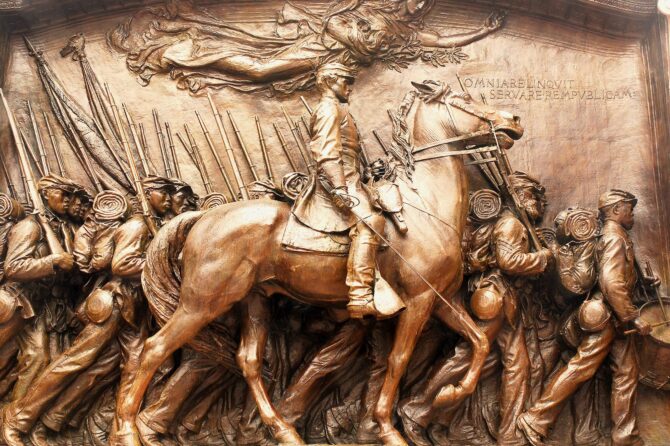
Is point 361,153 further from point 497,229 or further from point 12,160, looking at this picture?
point 12,160

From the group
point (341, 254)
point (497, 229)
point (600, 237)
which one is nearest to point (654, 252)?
point (600, 237)

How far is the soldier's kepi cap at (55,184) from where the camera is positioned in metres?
8.38

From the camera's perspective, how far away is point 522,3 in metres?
9.16

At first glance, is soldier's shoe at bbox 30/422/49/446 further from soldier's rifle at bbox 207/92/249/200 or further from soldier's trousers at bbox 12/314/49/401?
soldier's rifle at bbox 207/92/249/200

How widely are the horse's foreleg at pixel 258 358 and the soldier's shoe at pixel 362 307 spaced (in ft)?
3.00

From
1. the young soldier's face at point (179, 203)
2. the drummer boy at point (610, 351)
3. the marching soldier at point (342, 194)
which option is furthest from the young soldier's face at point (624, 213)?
the young soldier's face at point (179, 203)

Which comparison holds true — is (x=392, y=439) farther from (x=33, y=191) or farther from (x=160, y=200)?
(x=33, y=191)

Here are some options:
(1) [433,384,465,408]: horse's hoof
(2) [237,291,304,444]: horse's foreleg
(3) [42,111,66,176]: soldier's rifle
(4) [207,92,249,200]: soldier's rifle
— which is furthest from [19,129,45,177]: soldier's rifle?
(1) [433,384,465,408]: horse's hoof

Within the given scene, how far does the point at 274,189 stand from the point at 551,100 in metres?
2.54

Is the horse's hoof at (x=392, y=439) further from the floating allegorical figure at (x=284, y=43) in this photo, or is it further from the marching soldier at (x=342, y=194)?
the floating allegorical figure at (x=284, y=43)

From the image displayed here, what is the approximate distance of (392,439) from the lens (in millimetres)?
7480

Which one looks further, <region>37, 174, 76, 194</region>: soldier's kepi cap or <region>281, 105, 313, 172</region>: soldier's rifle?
<region>281, 105, 313, 172</region>: soldier's rifle

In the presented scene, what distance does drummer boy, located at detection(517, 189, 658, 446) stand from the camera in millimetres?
7848

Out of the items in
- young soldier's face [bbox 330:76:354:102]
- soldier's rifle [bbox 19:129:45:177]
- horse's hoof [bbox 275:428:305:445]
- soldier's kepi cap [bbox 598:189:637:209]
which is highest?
young soldier's face [bbox 330:76:354:102]
